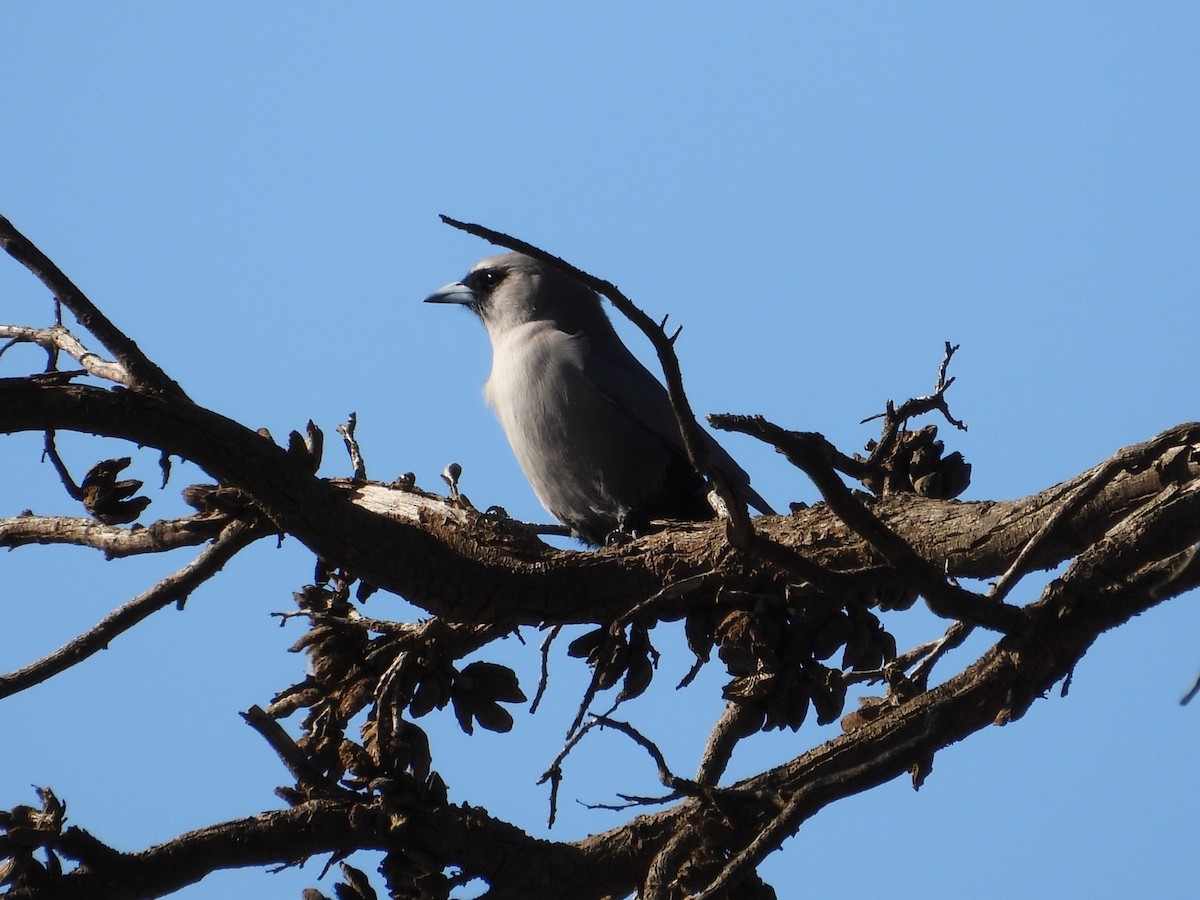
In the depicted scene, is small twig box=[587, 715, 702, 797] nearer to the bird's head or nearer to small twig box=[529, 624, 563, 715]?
small twig box=[529, 624, 563, 715]

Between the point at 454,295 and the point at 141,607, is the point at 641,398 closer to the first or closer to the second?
the point at 454,295

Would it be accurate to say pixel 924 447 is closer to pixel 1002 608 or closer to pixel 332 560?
pixel 1002 608

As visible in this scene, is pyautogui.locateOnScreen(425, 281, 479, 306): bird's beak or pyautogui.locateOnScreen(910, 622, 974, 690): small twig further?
pyautogui.locateOnScreen(425, 281, 479, 306): bird's beak

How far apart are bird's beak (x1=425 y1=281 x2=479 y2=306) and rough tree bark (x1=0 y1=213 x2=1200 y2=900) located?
334 centimetres

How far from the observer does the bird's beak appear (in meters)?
7.30

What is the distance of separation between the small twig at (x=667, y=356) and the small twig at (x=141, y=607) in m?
1.39

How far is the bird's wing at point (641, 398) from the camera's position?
5758mm

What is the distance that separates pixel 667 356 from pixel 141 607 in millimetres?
1742

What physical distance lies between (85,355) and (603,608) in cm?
179

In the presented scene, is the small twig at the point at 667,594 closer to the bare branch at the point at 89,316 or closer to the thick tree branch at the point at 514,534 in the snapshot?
the thick tree branch at the point at 514,534

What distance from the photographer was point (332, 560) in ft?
10.6

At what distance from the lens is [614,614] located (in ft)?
12.1

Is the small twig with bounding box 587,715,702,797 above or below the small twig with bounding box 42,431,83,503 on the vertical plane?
below

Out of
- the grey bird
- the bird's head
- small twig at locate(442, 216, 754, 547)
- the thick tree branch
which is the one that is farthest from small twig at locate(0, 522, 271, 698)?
the bird's head
